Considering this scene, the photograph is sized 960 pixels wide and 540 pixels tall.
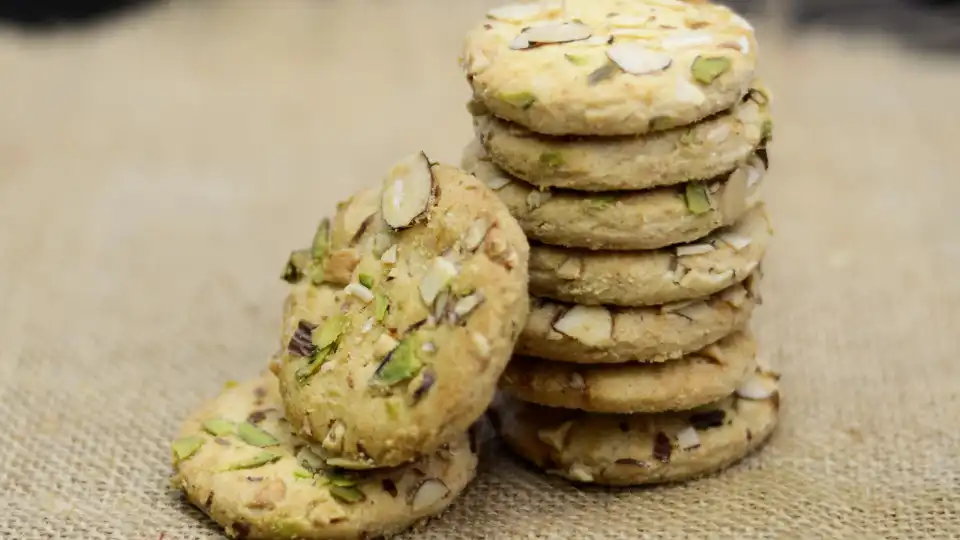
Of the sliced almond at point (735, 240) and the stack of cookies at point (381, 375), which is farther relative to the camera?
the sliced almond at point (735, 240)

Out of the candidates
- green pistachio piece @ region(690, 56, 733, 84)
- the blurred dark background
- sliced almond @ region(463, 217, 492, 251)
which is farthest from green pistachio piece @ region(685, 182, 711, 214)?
the blurred dark background

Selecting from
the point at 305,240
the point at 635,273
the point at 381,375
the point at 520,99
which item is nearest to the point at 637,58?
the point at 520,99

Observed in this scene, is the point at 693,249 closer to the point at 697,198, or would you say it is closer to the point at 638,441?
the point at 697,198

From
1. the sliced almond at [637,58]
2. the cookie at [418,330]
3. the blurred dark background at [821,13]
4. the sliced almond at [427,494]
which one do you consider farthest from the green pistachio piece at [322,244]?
the blurred dark background at [821,13]

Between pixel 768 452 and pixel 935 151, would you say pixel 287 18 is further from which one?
pixel 768 452

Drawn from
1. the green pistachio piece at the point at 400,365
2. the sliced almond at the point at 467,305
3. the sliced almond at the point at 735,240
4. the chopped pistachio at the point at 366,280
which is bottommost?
the green pistachio piece at the point at 400,365

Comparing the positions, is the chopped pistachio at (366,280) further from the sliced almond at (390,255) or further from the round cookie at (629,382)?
the round cookie at (629,382)
